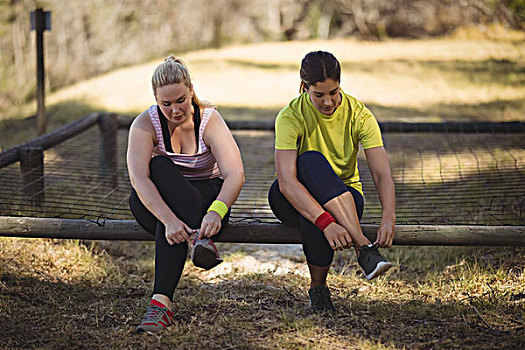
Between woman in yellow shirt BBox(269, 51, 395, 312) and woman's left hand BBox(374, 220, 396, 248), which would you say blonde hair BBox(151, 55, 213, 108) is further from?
woman's left hand BBox(374, 220, 396, 248)

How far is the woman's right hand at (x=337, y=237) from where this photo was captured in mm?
2176

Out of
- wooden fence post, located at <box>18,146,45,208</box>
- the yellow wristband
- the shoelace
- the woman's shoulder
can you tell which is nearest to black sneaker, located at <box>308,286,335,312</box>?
the yellow wristband

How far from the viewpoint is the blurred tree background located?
791 centimetres

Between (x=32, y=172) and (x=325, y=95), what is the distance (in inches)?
80.5

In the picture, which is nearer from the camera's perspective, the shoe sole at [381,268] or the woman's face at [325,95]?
the shoe sole at [381,268]

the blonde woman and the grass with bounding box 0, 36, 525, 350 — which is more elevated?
the blonde woman

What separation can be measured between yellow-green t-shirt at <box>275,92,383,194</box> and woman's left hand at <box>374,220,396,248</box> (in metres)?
0.21

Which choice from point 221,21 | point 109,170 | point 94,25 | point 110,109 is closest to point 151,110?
point 109,170

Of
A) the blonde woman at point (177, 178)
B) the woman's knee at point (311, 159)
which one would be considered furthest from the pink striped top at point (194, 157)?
the woman's knee at point (311, 159)

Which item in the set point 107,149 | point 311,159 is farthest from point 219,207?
point 107,149

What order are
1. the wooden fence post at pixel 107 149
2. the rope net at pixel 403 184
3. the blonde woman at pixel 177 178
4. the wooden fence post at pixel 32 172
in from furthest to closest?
the wooden fence post at pixel 107 149 → the wooden fence post at pixel 32 172 → the rope net at pixel 403 184 → the blonde woman at pixel 177 178

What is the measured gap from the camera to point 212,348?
207 centimetres

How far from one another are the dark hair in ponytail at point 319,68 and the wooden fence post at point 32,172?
189 centimetres

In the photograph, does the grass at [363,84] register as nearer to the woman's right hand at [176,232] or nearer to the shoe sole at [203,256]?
the woman's right hand at [176,232]
